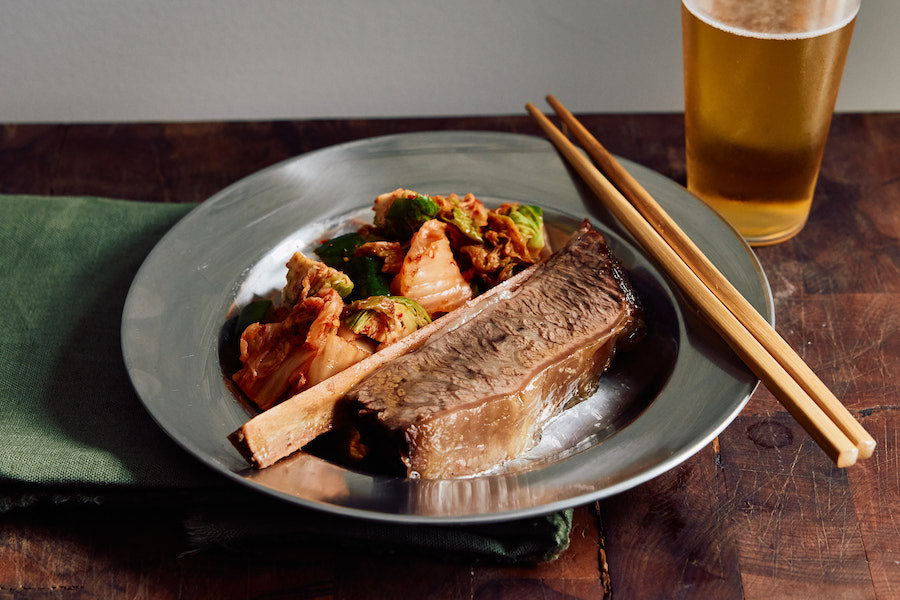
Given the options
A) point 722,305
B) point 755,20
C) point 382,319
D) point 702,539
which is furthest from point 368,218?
point 702,539

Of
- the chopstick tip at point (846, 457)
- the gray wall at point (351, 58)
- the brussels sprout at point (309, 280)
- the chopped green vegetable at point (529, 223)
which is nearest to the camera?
the chopstick tip at point (846, 457)

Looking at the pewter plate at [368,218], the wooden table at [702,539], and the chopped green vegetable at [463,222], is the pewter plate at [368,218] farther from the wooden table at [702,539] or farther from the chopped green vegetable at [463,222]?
the chopped green vegetable at [463,222]

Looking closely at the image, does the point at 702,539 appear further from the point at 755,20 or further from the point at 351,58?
the point at 351,58

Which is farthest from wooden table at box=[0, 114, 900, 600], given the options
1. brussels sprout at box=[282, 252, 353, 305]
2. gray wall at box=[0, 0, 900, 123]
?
gray wall at box=[0, 0, 900, 123]

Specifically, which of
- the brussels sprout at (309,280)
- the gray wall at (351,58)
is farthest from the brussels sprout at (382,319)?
the gray wall at (351,58)

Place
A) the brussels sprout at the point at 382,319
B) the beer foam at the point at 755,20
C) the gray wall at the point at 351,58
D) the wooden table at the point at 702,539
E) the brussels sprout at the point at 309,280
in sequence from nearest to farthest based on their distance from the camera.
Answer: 1. the wooden table at the point at 702,539
2. the brussels sprout at the point at 382,319
3. the brussels sprout at the point at 309,280
4. the beer foam at the point at 755,20
5. the gray wall at the point at 351,58

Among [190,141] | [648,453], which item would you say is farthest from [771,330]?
[190,141]

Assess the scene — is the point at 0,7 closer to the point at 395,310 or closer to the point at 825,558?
the point at 395,310
